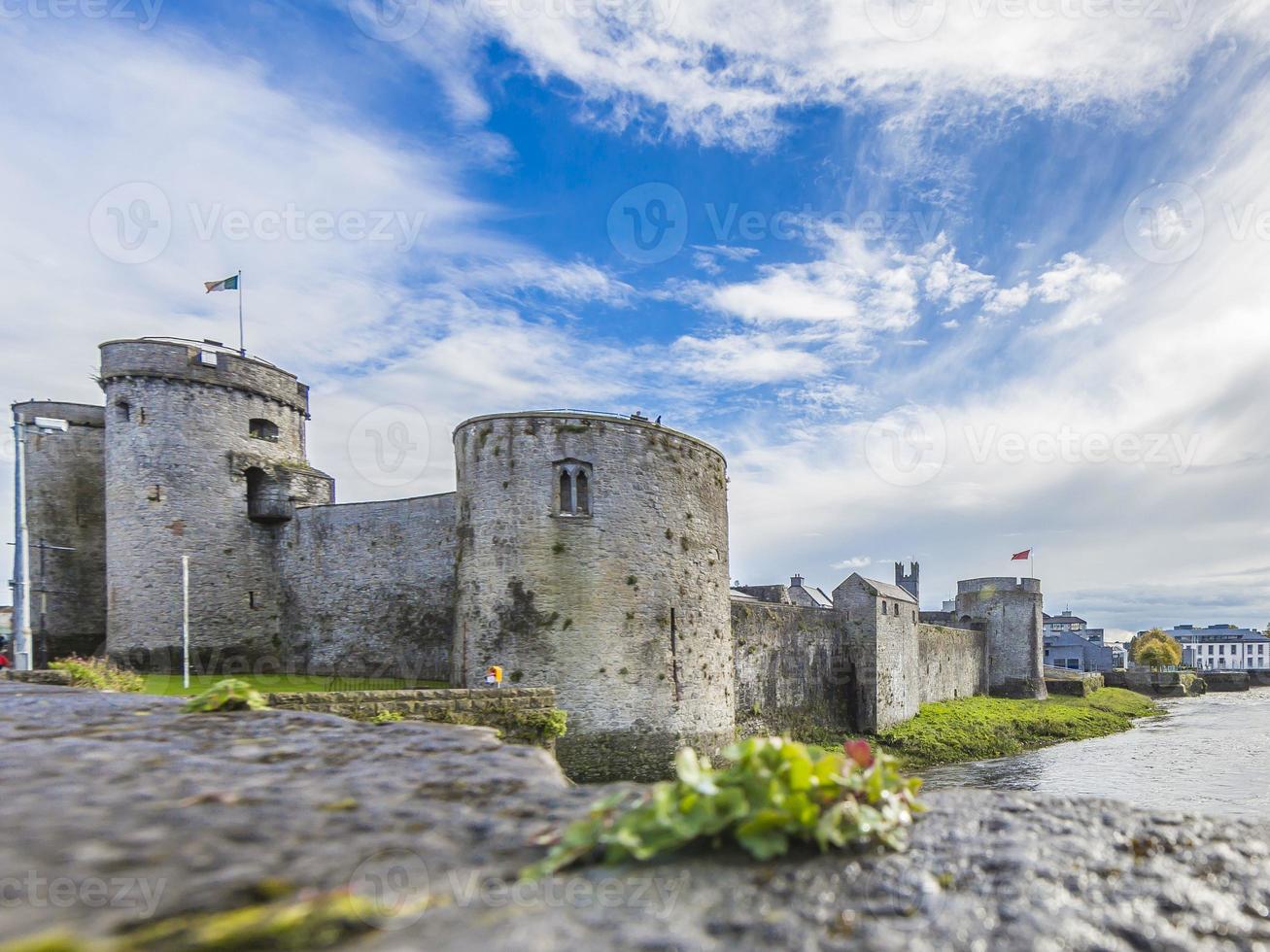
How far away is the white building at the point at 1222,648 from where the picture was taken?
136 meters

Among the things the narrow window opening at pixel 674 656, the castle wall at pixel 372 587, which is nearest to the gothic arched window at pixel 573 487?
the narrow window opening at pixel 674 656

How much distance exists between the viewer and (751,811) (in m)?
2.50

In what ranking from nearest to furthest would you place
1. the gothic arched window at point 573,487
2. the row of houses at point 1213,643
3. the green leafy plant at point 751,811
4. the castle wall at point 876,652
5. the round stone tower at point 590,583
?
the green leafy plant at point 751,811 → the round stone tower at point 590,583 → the gothic arched window at point 573,487 → the castle wall at point 876,652 → the row of houses at point 1213,643

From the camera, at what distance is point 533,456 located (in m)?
18.9

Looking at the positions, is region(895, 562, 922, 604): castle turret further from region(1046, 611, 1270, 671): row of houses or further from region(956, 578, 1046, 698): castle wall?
region(1046, 611, 1270, 671): row of houses

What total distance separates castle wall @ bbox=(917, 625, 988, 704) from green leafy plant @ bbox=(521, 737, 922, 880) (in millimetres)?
36462

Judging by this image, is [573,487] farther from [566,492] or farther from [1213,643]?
[1213,643]

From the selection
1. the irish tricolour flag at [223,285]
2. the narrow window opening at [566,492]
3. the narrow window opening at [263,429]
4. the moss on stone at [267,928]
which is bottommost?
the moss on stone at [267,928]

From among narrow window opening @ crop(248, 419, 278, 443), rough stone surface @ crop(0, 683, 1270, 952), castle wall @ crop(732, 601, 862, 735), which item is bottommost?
castle wall @ crop(732, 601, 862, 735)

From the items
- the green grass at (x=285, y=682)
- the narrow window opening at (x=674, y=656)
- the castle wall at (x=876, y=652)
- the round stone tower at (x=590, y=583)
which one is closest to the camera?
the round stone tower at (x=590, y=583)

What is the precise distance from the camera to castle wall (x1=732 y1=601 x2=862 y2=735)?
25.0 metres

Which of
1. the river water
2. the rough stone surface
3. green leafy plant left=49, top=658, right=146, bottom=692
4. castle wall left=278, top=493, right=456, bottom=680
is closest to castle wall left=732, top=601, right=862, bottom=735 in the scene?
the river water

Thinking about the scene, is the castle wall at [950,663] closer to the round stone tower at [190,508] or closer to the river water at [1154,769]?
the river water at [1154,769]

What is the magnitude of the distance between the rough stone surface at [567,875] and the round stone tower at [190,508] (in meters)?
23.4
